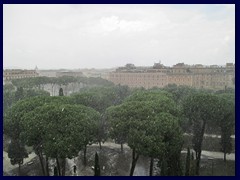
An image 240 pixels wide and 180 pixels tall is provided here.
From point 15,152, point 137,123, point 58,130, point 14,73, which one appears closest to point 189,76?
point 14,73

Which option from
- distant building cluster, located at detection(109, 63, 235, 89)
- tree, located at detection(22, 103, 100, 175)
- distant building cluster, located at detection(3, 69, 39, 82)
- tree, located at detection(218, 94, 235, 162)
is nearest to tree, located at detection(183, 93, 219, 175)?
tree, located at detection(218, 94, 235, 162)

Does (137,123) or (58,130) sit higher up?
(137,123)

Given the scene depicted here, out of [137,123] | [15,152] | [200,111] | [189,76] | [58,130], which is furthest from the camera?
[189,76]

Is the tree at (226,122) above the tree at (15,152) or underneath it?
above

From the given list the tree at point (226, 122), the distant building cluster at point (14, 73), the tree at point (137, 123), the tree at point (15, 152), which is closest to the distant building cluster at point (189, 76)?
the distant building cluster at point (14, 73)

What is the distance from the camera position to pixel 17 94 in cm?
3819

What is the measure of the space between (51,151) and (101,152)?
11.1 metres

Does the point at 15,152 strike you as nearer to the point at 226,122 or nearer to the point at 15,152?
the point at 15,152

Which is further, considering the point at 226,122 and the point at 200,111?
the point at 200,111

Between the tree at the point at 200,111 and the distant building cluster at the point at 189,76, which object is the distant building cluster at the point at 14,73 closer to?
the distant building cluster at the point at 189,76

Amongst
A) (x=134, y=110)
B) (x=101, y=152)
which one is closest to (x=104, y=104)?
(x=101, y=152)

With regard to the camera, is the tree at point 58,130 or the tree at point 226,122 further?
the tree at point 226,122

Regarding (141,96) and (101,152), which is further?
(101,152)
